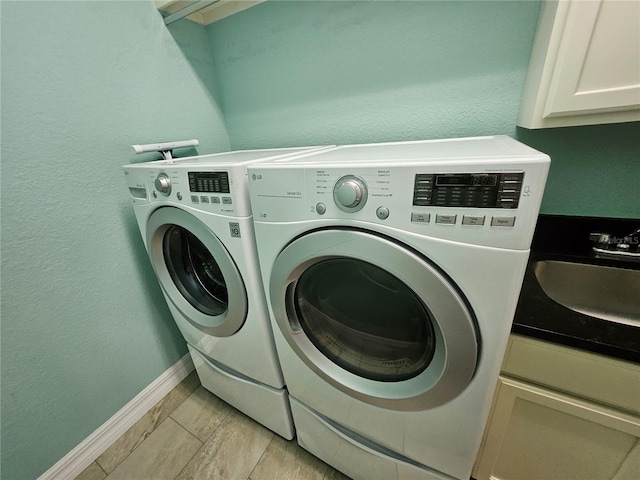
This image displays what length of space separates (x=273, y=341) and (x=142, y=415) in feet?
3.11

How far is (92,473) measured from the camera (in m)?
1.04

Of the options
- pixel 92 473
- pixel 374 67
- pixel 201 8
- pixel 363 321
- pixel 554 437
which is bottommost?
pixel 92 473

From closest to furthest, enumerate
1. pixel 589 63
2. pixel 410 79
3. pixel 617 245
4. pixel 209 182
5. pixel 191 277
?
1. pixel 589 63
2. pixel 209 182
3. pixel 617 245
4. pixel 410 79
5. pixel 191 277

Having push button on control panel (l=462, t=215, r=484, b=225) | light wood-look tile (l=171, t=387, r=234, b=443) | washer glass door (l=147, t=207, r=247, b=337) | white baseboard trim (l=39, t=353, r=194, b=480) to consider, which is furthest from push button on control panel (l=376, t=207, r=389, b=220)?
white baseboard trim (l=39, t=353, r=194, b=480)

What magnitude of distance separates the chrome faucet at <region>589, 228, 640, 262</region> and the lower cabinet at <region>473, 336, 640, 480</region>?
47 cm

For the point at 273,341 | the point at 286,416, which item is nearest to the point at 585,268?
the point at 273,341

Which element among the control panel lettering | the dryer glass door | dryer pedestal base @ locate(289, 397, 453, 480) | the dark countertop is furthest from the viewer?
dryer pedestal base @ locate(289, 397, 453, 480)

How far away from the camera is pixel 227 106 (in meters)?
1.38

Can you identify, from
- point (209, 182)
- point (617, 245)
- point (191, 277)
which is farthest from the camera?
point (191, 277)

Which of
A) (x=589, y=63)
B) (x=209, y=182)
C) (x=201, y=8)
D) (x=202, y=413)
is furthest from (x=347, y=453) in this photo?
(x=201, y=8)

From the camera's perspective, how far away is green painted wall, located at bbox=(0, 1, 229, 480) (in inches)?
31.0

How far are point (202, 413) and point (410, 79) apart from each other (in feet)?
5.59

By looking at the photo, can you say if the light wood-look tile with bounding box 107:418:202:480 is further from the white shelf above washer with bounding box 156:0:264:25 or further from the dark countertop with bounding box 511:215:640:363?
the white shelf above washer with bounding box 156:0:264:25

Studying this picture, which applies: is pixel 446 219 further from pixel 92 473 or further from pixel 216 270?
pixel 92 473
